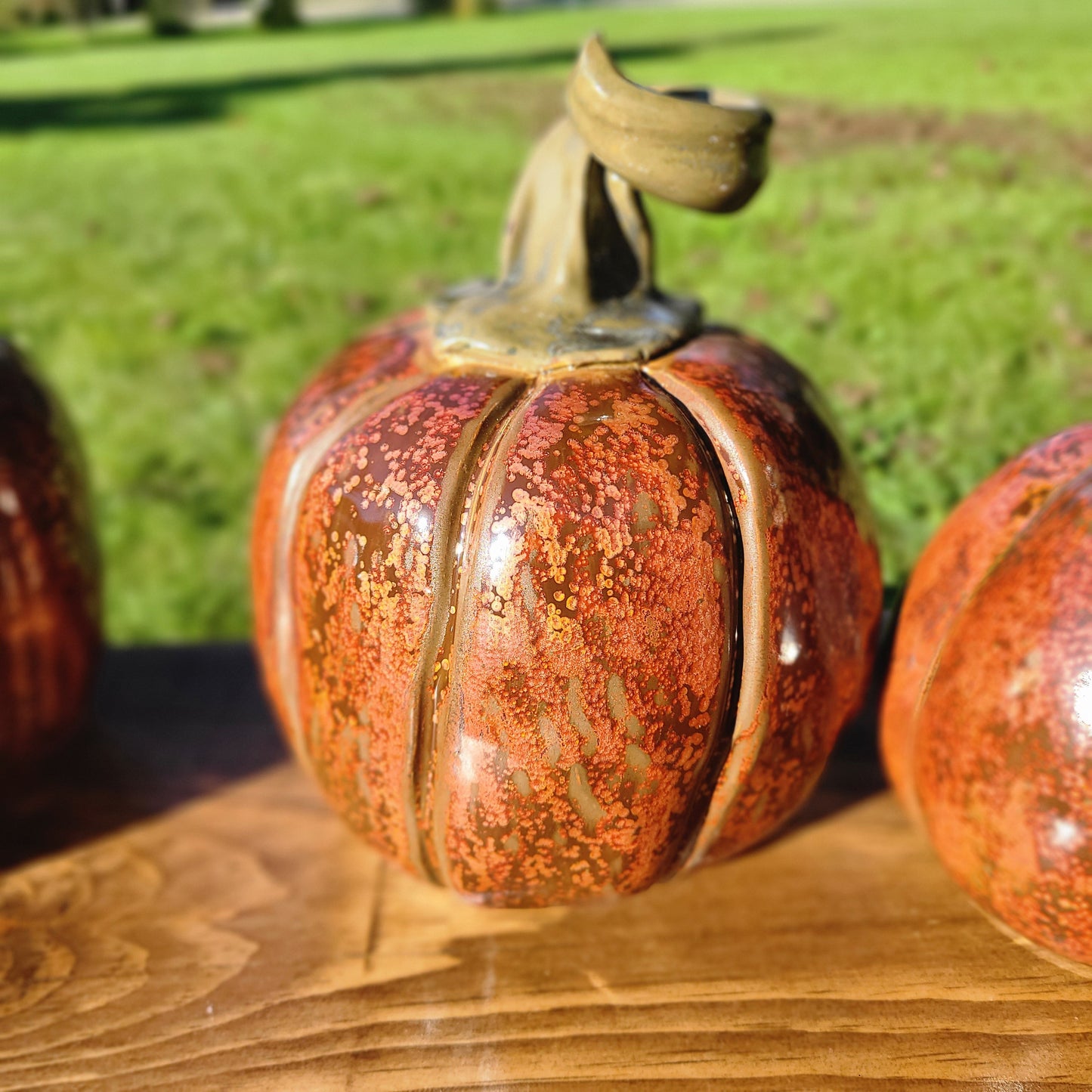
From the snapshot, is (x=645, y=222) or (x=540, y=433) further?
(x=645, y=222)

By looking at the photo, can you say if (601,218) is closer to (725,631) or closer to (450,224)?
(725,631)

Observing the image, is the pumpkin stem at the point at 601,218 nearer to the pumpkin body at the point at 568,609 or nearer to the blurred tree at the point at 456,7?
the pumpkin body at the point at 568,609

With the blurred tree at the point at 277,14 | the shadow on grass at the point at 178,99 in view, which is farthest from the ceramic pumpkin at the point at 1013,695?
the blurred tree at the point at 277,14

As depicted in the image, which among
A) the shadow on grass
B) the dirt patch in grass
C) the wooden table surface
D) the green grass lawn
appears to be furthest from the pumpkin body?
the shadow on grass

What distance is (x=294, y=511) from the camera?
116cm

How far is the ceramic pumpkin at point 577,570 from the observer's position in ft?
3.33

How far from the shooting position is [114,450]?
2.00 meters

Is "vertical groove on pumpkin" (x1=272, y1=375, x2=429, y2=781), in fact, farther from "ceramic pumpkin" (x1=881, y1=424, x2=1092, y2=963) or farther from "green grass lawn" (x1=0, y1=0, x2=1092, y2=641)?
"green grass lawn" (x1=0, y1=0, x2=1092, y2=641)

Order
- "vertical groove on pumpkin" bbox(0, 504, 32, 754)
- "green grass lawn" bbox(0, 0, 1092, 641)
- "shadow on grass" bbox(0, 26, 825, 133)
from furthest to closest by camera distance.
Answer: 1. "shadow on grass" bbox(0, 26, 825, 133)
2. "green grass lawn" bbox(0, 0, 1092, 641)
3. "vertical groove on pumpkin" bbox(0, 504, 32, 754)

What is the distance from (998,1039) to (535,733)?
54 cm

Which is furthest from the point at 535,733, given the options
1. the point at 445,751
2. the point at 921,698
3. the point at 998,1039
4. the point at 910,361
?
the point at 910,361

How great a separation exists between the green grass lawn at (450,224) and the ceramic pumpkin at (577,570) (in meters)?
0.69

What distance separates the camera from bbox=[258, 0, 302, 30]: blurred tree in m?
2.17

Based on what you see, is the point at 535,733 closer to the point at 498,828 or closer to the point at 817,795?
the point at 498,828
